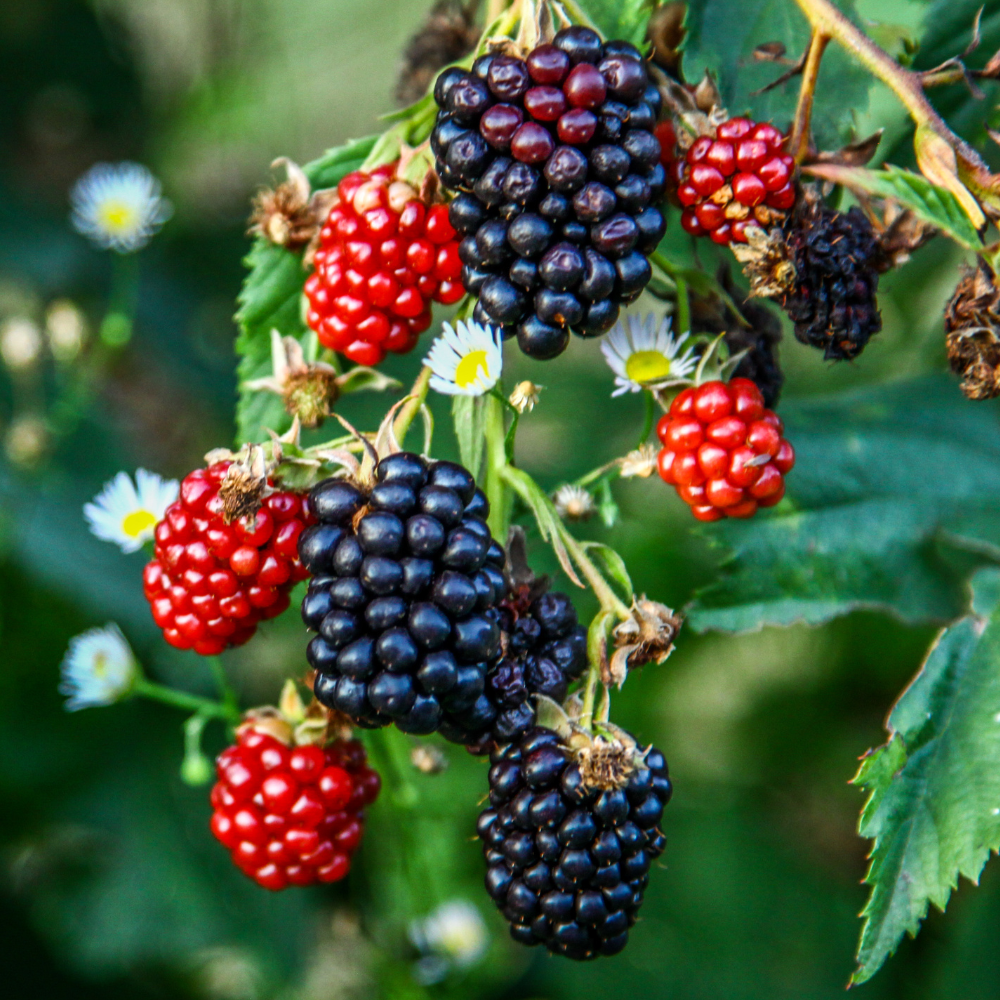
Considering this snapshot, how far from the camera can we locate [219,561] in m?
1.00

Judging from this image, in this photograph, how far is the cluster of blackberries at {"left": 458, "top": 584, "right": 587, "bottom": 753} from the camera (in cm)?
92

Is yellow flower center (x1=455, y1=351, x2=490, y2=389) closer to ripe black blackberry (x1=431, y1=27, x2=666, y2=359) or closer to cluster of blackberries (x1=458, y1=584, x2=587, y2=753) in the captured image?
ripe black blackberry (x1=431, y1=27, x2=666, y2=359)

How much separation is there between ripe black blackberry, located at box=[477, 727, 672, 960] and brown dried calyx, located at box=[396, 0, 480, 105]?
3.36ft

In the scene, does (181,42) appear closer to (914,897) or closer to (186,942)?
(186,942)

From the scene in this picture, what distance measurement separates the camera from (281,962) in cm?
197

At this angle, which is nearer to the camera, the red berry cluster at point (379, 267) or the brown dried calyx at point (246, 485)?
the brown dried calyx at point (246, 485)

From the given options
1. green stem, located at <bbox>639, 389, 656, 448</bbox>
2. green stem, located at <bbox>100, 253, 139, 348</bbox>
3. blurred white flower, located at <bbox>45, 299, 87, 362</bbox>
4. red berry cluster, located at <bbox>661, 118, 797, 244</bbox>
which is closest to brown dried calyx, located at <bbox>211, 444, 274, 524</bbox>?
green stem, located at <bbox>639, 389, 656, 448</bbox>

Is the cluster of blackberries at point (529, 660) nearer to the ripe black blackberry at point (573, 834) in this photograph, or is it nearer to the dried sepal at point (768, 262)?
the ripe black blackberry at point (573, 834)

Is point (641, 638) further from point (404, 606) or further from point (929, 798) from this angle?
point (929, 798)

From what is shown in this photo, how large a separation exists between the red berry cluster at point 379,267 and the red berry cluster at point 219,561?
22 cm

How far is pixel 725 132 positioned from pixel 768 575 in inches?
26.0

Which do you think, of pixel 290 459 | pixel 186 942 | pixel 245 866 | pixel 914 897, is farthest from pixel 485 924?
pixel 290 459

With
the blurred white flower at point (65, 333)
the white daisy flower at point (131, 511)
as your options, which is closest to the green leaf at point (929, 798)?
the white daisy flower at point (131, 511)

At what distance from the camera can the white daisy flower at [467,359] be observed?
962 millimetres
